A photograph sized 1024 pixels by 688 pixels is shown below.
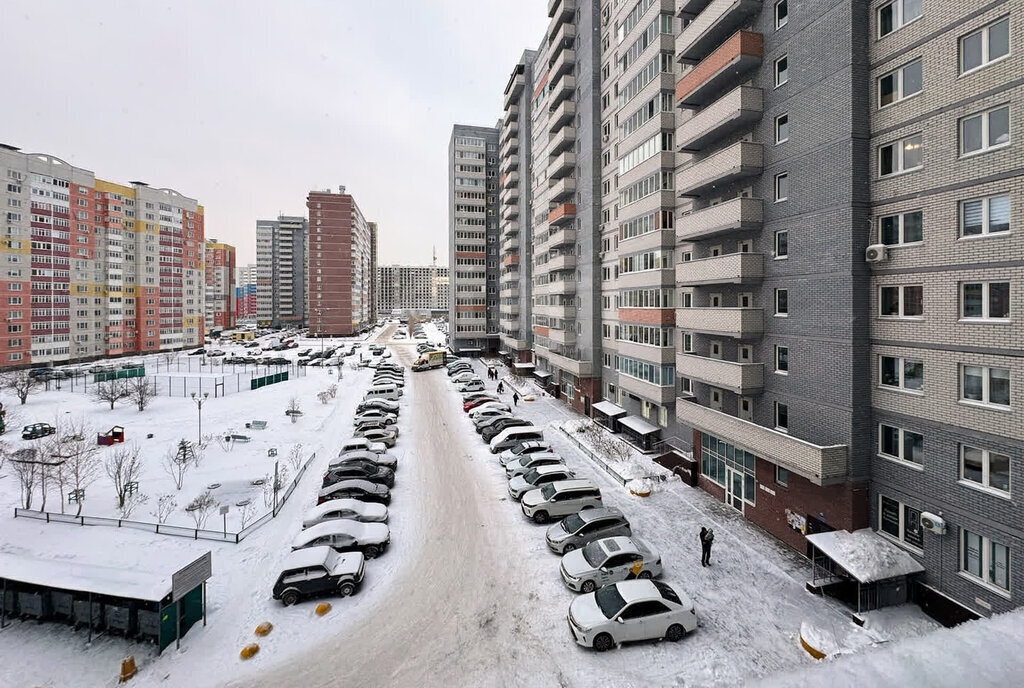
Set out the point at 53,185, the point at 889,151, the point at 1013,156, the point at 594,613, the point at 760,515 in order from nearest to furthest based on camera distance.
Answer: the point at 1013,156 < the point at 594,613 < the point at 889,151 < the point at 760,515 < the point at 53,185

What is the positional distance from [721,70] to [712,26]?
2535 millimetres

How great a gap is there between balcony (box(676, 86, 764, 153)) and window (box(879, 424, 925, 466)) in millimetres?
13943

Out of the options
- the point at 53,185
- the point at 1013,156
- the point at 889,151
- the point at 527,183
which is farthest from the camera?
the point at 53,185

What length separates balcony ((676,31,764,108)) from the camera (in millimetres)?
20297

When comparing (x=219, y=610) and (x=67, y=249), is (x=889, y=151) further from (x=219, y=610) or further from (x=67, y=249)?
(x=67, y=249)

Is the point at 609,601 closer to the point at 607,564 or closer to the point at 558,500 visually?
the point at 607,564

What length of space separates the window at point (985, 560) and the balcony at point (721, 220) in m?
13.2

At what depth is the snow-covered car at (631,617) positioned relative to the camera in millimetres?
13562

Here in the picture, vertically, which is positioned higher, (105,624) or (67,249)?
(67,249)

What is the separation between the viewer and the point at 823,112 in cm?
1741

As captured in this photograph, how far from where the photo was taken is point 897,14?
616 inches

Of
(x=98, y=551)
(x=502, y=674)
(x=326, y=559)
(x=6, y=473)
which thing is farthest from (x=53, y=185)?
(x=502, y=674)

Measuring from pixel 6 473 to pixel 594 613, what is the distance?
3566 centimetres

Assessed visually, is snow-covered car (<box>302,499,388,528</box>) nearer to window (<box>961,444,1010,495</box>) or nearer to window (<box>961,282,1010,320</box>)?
window (<box>961,444,1010,495</box>)
